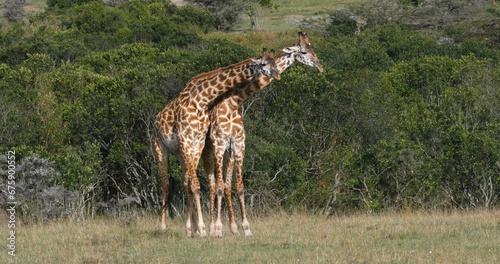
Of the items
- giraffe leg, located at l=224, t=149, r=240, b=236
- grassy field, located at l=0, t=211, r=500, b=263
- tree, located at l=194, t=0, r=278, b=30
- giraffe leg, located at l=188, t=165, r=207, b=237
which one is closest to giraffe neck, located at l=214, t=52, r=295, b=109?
giraffe leg, located at l=224, t=149, r=240, b=236

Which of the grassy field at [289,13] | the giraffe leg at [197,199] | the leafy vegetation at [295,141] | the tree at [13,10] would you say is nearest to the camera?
the giraffe leg at [197,199]

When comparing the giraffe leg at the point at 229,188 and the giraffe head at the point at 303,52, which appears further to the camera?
the giraffe head at the point at 303,52

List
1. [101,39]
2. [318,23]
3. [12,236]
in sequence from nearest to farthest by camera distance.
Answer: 1. [12,236]
2. [101,39]
3. [318,23]

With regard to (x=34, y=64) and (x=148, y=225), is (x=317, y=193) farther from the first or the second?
(x=34, y=64)

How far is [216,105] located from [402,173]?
573 cm

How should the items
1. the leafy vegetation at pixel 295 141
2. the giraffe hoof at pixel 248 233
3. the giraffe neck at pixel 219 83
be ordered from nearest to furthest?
the giraffe hoof at pixel 248 233 → the giraffe neck at pixel 219 83 → the leafy vegetation at pixel 295 141

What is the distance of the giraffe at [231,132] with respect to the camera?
12031mm

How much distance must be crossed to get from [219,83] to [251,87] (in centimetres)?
52

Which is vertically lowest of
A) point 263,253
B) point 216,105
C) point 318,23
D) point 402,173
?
point 318,23


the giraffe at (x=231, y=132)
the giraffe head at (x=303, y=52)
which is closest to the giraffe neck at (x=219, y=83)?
the giraffe at (x=231, y=132)

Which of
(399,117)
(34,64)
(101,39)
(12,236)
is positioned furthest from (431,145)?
(101,39)

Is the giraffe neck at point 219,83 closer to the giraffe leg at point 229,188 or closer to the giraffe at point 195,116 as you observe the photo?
the giraffe at point 195,116

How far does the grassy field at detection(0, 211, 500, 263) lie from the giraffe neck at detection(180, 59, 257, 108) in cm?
221

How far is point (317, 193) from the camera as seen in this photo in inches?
673
